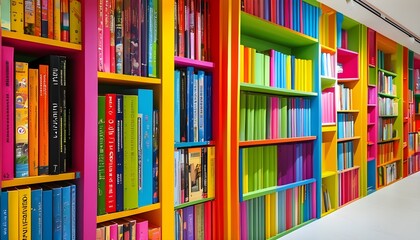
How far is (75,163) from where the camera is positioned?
3.66ft

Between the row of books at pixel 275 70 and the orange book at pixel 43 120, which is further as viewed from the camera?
Answer: the row of books at pixel 275 70

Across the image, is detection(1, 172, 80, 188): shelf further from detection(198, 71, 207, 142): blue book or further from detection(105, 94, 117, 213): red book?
detection(198, 71, 207, 142): blue book

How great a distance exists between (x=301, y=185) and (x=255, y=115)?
2.49 ft

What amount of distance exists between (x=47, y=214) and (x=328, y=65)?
2471mm

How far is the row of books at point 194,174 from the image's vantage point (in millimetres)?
1480

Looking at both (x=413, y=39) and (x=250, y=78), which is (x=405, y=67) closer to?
(x=413, y=39)

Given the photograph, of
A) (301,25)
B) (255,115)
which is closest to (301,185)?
(255,115)

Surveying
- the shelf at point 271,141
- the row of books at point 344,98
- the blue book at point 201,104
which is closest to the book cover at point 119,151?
the blue book at point 201,104

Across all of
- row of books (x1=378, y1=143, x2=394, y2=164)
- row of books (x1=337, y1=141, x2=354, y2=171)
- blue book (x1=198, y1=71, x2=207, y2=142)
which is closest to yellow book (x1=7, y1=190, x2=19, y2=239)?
blue book (x1=198, y1=71, x2=207, y2=142)

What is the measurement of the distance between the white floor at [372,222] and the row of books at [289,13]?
1.40m

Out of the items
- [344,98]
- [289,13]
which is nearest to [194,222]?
[289,13]

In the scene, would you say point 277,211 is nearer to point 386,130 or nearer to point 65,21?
point 65,21

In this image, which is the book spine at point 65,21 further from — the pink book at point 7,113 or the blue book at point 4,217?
the blue book at point 4,217

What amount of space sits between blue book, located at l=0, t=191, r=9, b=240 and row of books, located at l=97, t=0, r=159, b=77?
546mm
